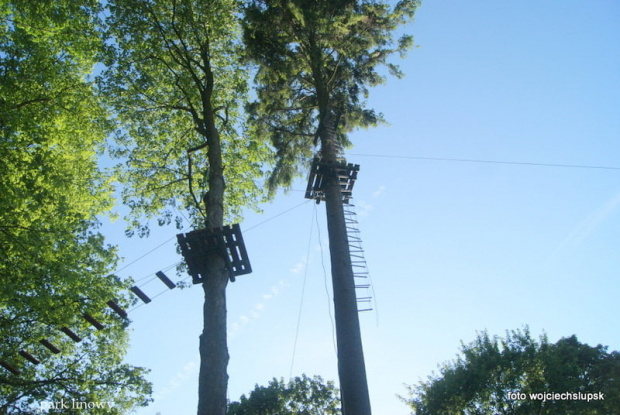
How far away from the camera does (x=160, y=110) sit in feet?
48.5

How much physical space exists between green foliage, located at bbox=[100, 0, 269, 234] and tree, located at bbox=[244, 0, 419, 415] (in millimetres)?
1139

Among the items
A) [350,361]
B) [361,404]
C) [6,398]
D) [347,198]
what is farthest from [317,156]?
[6,398]

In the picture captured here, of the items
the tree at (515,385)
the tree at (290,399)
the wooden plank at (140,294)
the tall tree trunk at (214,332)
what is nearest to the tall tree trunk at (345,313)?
the tall tree trunk at (214,332)

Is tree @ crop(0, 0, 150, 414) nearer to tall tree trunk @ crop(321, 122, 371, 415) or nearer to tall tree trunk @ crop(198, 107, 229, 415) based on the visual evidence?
tall tree trunk @ crop(198, 107, 229, 415)

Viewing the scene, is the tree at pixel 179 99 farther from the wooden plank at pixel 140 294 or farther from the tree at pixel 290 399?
the tree at pixel 290 399

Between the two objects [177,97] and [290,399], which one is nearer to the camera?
[177,97]

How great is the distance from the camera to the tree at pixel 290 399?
29.1m

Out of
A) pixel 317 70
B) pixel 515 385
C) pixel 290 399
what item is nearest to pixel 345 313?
pixel 317 70

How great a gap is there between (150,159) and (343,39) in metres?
8.06

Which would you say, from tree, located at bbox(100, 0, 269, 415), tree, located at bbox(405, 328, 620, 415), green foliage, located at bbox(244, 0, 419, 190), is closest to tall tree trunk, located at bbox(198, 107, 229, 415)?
tree, located at bbox(100, 0, 269, 415)

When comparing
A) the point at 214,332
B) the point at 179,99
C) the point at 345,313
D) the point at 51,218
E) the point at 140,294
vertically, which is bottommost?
the point at 214,332

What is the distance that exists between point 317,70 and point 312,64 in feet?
0.87

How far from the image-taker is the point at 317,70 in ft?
46.0

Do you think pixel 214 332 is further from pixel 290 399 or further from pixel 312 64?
pixel 290 399
